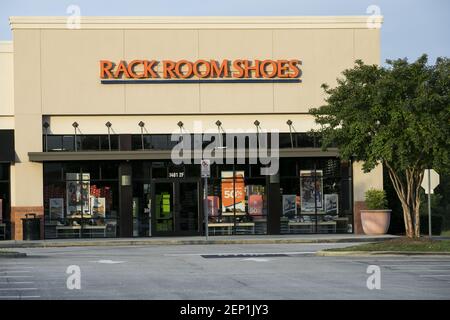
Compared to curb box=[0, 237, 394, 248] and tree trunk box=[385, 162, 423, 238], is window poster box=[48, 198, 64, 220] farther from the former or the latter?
tree trunk box=[385, 162, 423, 238]

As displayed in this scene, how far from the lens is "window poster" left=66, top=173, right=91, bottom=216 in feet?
123

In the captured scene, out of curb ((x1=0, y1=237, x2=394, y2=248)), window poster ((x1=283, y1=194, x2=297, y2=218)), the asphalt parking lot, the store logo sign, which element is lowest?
curb ((x1=0, y1=237, x2=394, y2=248))

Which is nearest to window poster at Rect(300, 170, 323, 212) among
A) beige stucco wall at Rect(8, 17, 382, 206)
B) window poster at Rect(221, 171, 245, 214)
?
beige stucco wall at Rect(8, 17, 382, 206)

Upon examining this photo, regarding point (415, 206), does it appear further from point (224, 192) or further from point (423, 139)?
point (224, 192)

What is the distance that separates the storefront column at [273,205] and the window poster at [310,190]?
1.12 m

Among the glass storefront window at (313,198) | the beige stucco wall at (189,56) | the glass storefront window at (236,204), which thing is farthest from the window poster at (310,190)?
the beige stucco wall at (189,56)

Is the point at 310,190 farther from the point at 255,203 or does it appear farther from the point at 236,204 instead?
the point at 236,204

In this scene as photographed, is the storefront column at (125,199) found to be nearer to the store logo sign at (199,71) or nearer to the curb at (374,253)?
the store logo sign at (199,71)

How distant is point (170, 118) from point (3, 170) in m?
7.53

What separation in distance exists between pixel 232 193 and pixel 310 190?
11.4ft

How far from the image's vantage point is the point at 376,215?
37.6m

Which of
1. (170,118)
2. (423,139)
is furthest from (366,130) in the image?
(170,118)

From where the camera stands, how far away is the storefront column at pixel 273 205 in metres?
38.0

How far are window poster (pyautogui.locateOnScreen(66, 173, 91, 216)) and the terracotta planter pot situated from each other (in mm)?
12084
